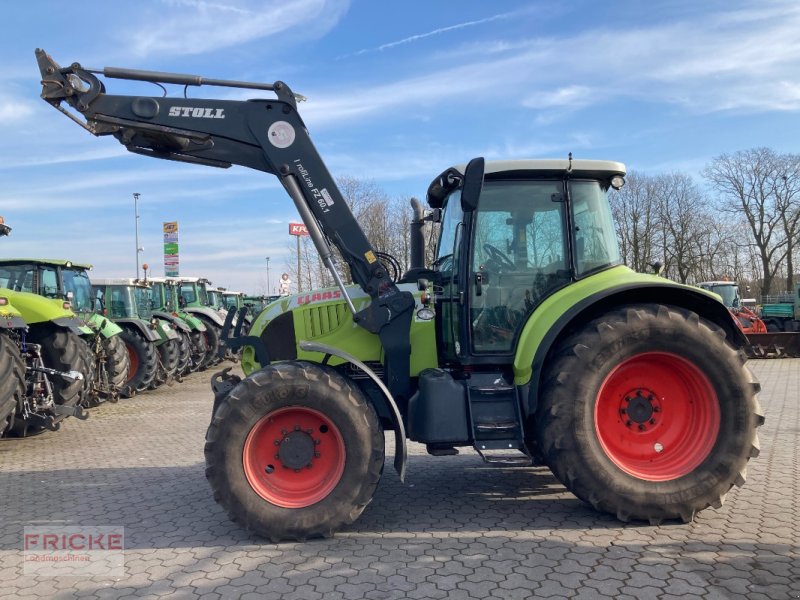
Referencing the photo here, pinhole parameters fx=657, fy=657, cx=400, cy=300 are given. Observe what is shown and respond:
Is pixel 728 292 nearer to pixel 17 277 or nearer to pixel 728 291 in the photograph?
pixel 728 291

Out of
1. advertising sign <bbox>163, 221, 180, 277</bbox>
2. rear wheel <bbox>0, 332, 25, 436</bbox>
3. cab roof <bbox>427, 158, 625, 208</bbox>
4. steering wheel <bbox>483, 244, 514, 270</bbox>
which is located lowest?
rear wheel <bbox>0, 332, 25, 436</bbox>

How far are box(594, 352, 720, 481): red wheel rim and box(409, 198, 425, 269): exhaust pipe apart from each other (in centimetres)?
206

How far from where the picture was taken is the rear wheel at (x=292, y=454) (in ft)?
13.9

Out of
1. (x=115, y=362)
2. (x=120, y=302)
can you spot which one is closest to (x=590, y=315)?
(x=115, y=362)

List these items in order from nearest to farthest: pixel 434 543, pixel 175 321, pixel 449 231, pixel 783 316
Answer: pixel 434 543 → pixel 449 231 → pixel 175 321 → pixel 783 316

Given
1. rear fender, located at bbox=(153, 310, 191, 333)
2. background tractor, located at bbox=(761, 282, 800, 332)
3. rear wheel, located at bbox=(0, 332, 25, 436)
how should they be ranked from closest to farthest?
rear wheel, located at bbox=(0, 332, 25, 436) < rear fender, located at bbox=(153, 310, 191, 333) < background tractor, located at bbox=(761, 282, 800, 332)

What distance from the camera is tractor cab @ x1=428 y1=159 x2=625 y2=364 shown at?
478cm

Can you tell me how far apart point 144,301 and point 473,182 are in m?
13.6

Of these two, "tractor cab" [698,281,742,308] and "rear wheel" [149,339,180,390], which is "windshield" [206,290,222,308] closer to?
"rear wheel" [149,339,180,390]

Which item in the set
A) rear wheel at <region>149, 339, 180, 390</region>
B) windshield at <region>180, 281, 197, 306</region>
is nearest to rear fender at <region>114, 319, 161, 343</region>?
rear wheel at <region>149, 339, 180, 390</region>

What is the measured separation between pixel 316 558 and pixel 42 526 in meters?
2.21

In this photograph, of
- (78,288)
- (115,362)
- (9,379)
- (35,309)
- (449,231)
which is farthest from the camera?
(78,288)

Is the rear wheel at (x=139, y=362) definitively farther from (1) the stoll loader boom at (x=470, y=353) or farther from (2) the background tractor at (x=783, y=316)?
(2) the background tractor at (x=783, y=316)

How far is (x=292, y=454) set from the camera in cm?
441
